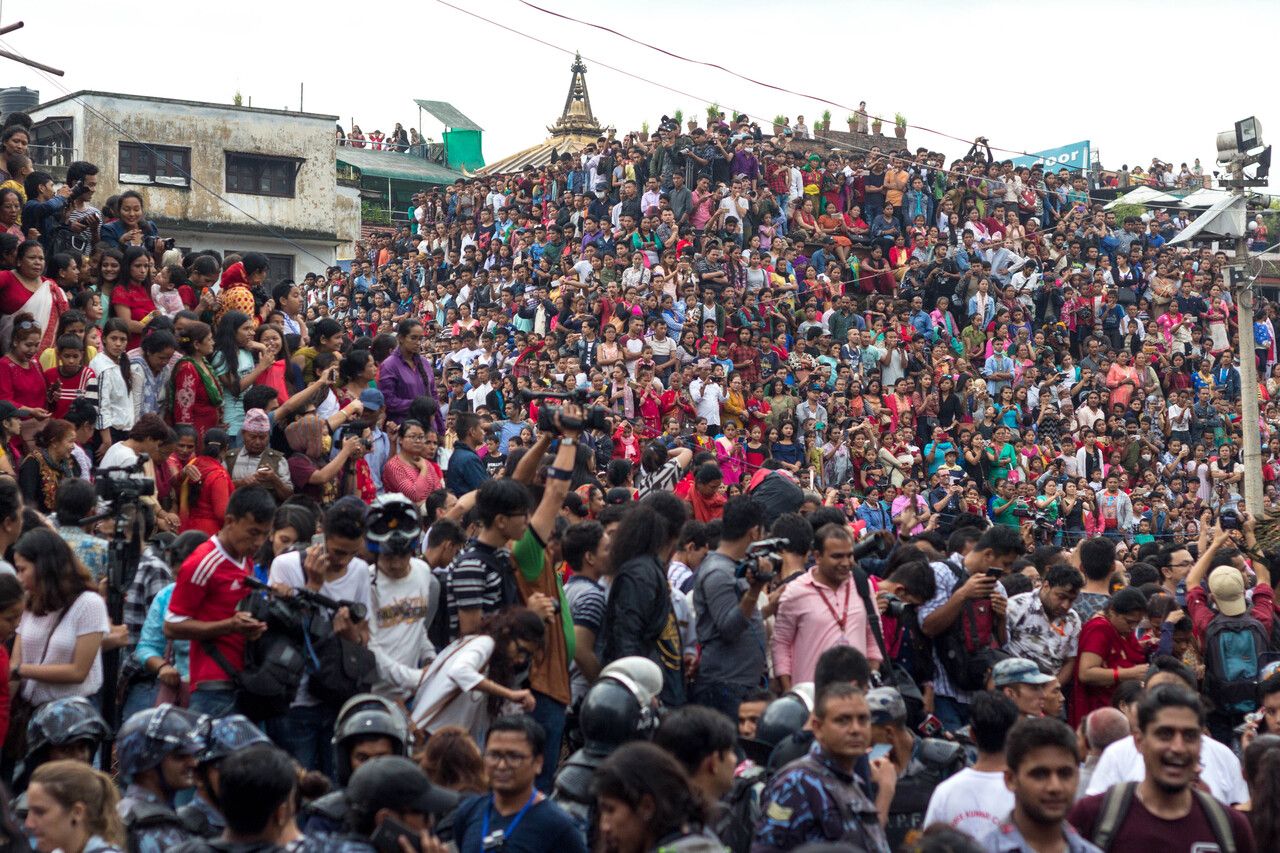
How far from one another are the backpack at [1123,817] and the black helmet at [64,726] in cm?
333

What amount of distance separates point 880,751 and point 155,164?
2683cm

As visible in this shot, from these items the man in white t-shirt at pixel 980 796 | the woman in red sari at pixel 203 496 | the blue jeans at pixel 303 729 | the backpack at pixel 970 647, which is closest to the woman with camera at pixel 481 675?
the blue jeans at pixel 303 729

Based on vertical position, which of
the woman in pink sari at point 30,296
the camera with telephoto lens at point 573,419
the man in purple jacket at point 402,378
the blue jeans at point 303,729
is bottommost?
the blue jeans at point 303,729

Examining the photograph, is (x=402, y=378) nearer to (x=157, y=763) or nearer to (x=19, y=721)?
(x=19, y=721)

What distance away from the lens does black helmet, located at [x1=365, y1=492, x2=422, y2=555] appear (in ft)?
21.9

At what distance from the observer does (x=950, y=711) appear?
25.9ft

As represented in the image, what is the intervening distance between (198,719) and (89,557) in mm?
2286

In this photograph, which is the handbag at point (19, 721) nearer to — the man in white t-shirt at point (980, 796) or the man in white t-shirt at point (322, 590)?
the man in white t-shirt at point (322, 590)

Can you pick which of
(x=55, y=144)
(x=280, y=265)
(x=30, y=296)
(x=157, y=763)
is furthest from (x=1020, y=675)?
(x=55, y=144)

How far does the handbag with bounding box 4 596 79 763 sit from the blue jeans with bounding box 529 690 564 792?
1.92 metres

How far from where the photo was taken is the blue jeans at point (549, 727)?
6586 millimetres

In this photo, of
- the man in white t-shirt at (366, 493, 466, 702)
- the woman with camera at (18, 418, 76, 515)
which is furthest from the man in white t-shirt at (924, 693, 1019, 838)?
the woman with camera at (18, 418, 76, 515)

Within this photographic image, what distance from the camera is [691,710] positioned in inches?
195

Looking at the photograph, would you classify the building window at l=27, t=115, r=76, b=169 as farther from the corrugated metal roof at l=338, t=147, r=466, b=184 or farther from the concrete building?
the corrugated metal roof at l=338, t=147, r=466, b=184
